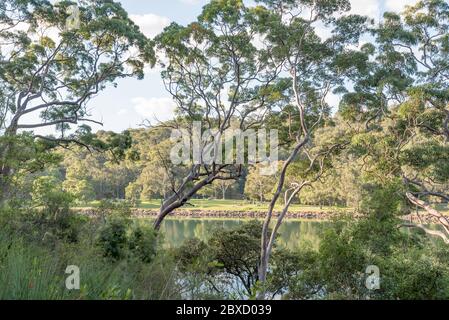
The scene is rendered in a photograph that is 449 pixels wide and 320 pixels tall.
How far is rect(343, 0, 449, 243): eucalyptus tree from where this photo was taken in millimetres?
9445

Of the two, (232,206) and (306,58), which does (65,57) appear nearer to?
(306,58)

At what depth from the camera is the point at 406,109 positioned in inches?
368

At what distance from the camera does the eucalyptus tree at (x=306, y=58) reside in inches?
368

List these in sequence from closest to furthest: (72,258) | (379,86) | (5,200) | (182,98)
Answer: (72,258)
(5,200)
(379,86)
(182,98)

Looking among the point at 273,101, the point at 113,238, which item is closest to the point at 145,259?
the point at 113,238

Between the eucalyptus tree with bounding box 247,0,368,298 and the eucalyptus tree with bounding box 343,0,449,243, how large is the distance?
2.30ft

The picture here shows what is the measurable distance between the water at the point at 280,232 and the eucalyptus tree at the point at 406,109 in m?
2.32

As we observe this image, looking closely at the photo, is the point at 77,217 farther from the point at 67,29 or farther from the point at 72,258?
the point at 67,29

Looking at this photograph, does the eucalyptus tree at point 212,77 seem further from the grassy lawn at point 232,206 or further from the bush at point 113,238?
the grassy lawn at point 232,206

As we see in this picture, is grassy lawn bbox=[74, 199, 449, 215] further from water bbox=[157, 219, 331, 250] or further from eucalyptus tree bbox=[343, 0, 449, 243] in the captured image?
eucalyptus tree bbox=[343, 0, 449, 243]

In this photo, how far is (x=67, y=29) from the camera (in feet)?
33.9

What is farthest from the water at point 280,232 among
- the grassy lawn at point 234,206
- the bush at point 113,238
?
the bush at point 113,238
